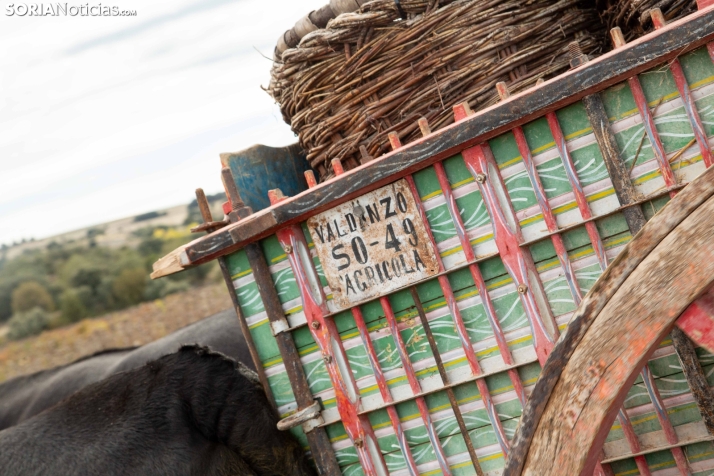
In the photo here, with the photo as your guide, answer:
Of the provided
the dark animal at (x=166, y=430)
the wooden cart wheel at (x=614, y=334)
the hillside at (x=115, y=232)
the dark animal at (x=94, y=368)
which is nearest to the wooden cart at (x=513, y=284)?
the wooden cart wheel at (x=614, y=334)

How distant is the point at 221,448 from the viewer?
9.02 feet

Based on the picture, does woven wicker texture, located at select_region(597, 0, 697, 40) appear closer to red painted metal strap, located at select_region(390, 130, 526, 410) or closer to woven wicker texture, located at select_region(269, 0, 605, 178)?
woven wicker texture, located at select_region(269, 0, 605, 178)

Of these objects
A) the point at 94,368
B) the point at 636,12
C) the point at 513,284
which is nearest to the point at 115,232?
the point at 94,368

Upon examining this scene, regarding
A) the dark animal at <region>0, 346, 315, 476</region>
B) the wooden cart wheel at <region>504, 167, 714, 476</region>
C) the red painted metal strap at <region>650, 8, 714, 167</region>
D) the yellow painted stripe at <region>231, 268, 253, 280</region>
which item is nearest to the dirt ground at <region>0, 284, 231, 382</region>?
the dark animal at <region>0, 346, 315, 476</region>

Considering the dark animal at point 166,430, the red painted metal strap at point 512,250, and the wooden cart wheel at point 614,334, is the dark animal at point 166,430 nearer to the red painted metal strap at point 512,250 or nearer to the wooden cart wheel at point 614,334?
the red painted metal strap at point 512,250

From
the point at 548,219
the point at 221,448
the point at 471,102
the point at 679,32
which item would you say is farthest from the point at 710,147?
the point at 221,448

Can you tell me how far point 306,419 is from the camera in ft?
7.69

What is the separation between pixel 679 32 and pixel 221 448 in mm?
2097

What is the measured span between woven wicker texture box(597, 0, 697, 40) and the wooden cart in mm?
390

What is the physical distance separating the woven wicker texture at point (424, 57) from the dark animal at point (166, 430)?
1.01 meters

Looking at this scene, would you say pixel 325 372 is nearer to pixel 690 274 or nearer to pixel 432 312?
pixel 432 312

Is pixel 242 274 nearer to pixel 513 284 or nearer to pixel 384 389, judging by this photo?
pixel 384 389

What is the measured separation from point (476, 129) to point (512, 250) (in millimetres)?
359

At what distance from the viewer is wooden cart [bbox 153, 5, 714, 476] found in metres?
1.61
